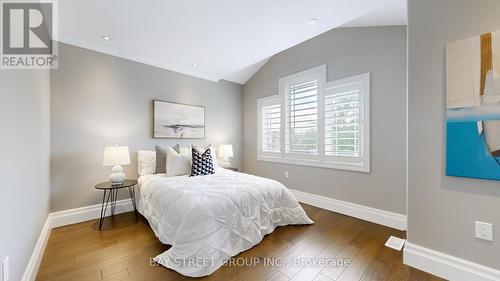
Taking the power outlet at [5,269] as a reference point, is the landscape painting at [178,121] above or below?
above

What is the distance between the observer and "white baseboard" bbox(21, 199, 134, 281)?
1637 mm

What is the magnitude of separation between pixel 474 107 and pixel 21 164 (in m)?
3.32

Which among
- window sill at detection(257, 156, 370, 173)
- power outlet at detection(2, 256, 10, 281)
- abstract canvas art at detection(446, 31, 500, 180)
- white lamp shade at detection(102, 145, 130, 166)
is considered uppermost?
abstract canvas art at detection(446, 31, 500, 180)

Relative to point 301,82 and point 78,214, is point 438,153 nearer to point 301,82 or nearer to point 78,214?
point 301,82

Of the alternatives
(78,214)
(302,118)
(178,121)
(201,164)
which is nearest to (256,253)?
(201,164)

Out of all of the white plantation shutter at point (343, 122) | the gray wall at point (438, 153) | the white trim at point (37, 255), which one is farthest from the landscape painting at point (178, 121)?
the gray wall at point (438, 153)

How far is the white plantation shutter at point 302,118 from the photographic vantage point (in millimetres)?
3381

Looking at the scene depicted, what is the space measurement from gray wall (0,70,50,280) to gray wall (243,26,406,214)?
331 centimetres

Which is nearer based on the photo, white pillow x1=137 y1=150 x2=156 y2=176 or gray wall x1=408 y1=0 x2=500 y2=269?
gray wall x1=408 y1=0 x2=500 y2=269

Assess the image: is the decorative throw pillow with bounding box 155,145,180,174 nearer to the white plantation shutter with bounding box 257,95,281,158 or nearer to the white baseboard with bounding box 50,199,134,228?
the white baseboard with bounding box 50,199,134,228

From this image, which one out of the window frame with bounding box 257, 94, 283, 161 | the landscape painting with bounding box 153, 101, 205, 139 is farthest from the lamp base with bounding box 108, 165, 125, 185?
the window frame with bounding box 257, 94, 283, 161

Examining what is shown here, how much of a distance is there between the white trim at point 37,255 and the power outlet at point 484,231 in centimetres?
329

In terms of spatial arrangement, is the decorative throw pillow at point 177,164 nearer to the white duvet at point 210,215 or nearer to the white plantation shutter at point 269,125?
the white duvet at point 210,215

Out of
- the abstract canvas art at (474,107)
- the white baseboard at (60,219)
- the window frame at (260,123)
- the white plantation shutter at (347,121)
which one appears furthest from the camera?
the window frame at (260,123)
